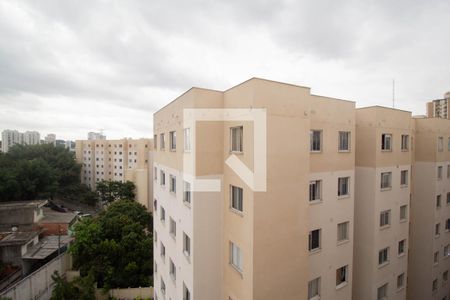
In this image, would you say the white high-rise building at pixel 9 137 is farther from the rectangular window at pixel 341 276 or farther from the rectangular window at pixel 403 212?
the rectangular window at pixel 403 212

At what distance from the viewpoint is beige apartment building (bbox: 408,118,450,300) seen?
16.4 m

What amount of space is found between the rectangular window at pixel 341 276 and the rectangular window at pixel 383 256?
10.5 feet

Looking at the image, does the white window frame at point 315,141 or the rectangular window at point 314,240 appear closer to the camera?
the white window frame at point 315,141

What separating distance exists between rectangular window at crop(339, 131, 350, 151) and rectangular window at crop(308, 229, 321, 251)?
14.8ft

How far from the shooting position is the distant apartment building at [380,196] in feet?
43.2

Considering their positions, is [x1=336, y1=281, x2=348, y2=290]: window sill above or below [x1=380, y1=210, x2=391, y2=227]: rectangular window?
below

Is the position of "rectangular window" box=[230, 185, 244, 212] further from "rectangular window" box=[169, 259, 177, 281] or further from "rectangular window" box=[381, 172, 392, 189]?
"rectangular window" box=[381, 172, 392, 189]

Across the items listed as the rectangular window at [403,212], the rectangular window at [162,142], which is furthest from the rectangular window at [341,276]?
the rectangular window at [162,142]

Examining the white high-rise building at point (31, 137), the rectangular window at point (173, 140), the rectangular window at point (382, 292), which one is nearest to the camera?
the rectangular window at point (173, 140)

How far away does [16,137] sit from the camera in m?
100

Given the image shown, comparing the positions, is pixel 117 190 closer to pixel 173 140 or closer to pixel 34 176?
pixel 34 176

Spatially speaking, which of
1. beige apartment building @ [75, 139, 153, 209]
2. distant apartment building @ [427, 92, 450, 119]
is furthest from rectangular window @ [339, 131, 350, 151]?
beige apartment building @ [75, 139, 153, 209]

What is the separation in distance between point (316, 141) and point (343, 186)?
3.36 meters

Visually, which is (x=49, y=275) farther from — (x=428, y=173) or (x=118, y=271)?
(x=428, y=173)
